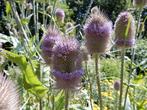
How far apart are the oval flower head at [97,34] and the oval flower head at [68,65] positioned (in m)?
0.18

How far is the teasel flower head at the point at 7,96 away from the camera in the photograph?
1.11 metres

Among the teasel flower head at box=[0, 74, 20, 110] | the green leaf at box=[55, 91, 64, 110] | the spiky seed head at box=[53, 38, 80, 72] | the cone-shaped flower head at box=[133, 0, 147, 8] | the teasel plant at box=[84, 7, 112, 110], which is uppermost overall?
the cone-shaped flower head at box=[133, 0, 147, 8]

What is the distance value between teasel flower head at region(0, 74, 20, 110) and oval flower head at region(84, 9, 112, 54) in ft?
2.04

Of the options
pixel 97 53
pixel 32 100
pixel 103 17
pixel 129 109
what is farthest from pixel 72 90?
pixel 32 100

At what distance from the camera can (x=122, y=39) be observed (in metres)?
2.10

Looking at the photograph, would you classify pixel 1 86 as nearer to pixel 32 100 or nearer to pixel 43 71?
pixel 43 71

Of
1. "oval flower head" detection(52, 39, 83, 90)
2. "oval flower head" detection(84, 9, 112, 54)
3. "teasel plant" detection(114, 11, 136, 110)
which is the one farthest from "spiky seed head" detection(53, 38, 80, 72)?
"teasel plant" detection(114, 11, 136, 110)

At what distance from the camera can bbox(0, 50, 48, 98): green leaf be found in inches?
68.1

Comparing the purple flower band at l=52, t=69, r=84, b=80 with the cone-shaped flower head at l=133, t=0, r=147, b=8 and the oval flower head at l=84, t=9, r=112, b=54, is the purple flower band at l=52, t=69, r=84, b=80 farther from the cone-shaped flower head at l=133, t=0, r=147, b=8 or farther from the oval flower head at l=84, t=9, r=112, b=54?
the cone-shaped flower head at l=133, t=0, r=147, b=8

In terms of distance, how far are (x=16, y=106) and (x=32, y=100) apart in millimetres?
1962

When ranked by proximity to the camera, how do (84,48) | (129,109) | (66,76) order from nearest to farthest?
1. (66,76)
2. (84,48)
3. (129,109)

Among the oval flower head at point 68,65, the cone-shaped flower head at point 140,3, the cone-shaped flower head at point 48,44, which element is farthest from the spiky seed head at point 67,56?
the cone-shaped flower head at point 140,3

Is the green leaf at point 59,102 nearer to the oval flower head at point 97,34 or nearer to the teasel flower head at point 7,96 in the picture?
the oval flower head at point 97,34

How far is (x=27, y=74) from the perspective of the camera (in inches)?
68.9
